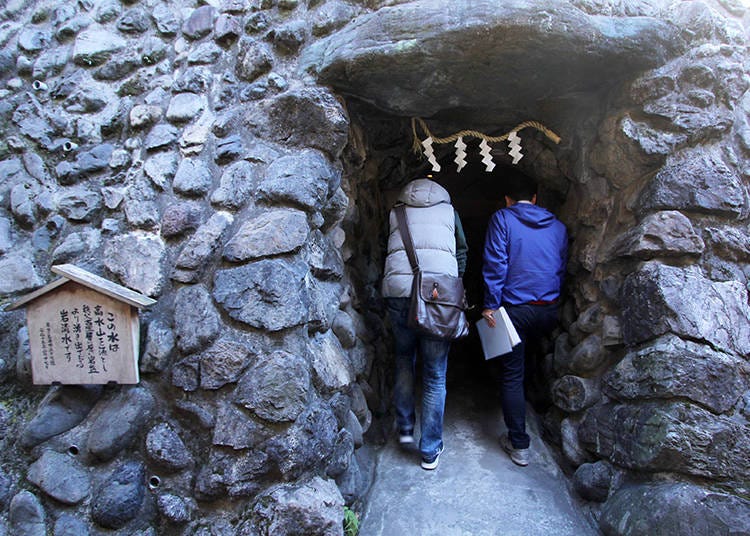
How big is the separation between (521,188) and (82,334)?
2483 millimetres

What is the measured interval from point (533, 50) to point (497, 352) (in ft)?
5.15

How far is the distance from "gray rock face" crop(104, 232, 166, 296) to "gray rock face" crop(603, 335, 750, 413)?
222 centimetres

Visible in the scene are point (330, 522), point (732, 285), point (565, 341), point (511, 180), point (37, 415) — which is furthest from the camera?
→ point (511, 180)

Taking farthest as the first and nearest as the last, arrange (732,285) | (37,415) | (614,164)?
(614,164) → (732,285) → (37,415)

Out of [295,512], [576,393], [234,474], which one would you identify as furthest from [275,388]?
[576,393]

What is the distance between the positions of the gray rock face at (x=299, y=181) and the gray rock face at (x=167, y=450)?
3.58ft

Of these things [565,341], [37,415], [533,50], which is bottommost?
[565,341]

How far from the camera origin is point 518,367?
8.87ft

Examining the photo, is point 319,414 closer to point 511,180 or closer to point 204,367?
point 204,367

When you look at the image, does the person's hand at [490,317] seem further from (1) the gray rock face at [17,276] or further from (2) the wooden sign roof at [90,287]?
(1) the gray rock face at [17,276]

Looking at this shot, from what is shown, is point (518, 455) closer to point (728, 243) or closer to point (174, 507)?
point (728, 243)

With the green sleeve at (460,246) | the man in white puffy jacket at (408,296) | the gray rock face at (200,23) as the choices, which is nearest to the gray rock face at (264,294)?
the man in white puffy jacket at (408,296)

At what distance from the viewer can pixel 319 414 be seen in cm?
193

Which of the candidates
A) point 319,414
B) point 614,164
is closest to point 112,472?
point 319,414
